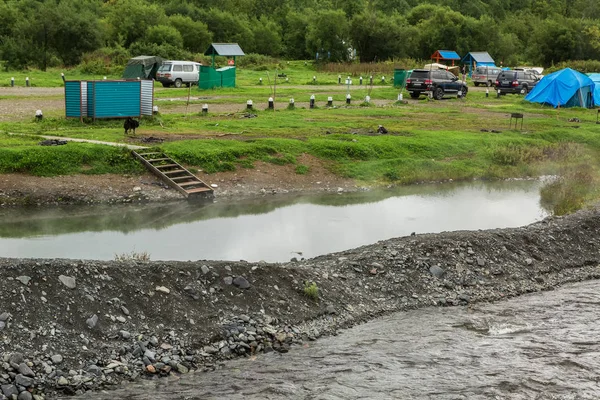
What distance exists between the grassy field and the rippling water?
1006 centimetres

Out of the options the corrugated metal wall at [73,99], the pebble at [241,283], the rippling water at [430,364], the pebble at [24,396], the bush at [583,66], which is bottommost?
the rippling water at [430,364]

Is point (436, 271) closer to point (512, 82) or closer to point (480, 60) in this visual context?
point (512, 82)

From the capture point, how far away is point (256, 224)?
18312 millimetres

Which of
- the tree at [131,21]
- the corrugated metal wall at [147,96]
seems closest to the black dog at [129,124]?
the corrugated metal wall at [147,96]

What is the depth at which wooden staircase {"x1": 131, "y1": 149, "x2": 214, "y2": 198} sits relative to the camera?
20.2 meters

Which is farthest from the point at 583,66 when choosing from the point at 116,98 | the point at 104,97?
the point at 104,97

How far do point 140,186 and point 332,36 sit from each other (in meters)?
53.1

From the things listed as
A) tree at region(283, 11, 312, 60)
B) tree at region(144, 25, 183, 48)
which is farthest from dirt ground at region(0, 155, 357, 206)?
tree at region(283, 11, 312, 60)

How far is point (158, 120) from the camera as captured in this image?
26797 mm

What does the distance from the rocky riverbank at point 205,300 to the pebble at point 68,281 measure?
1 cm

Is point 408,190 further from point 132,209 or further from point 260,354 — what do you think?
point 260,354

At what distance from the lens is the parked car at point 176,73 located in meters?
44.2

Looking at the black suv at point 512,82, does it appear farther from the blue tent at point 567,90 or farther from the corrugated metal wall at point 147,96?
the corrugated metal wall at point 147,96

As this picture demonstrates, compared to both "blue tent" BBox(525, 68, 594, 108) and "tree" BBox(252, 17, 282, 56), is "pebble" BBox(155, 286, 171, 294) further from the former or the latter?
"tree" BBox(252, 17, 282, 56)
